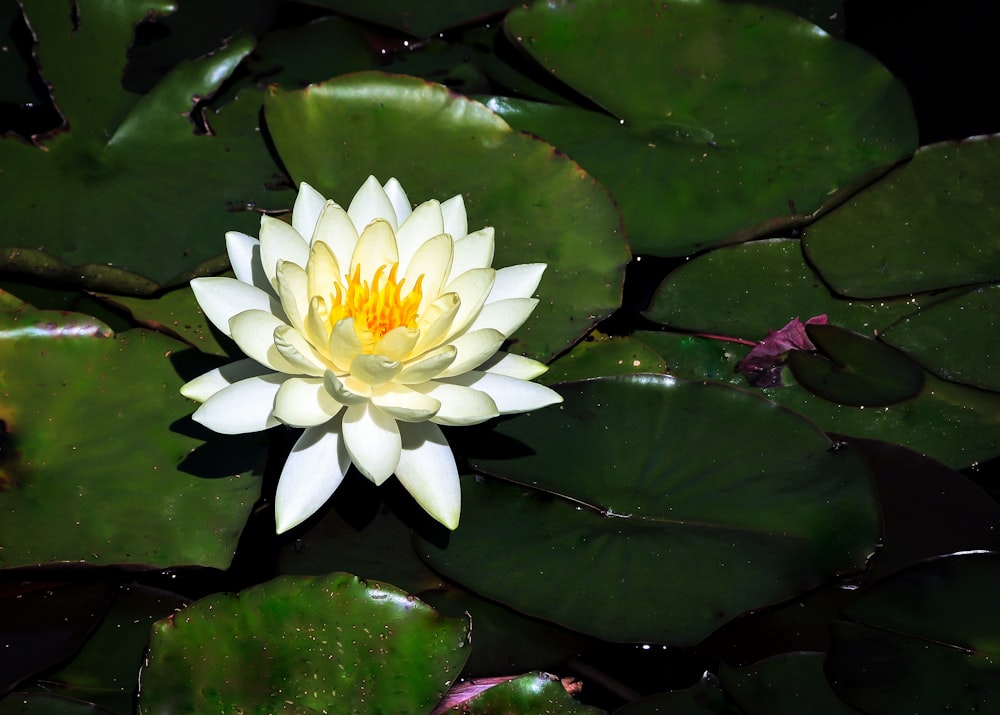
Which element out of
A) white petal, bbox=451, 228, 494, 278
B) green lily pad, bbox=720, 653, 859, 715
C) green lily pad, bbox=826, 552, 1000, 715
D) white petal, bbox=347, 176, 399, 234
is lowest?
green lily pad, bbox=720, 653, 859, 715

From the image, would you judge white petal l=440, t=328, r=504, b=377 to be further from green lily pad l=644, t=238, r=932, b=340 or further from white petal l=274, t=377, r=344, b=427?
green lily pad l=644, t=238, r=932, b=340

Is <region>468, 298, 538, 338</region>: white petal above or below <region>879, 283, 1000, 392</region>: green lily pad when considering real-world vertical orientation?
above

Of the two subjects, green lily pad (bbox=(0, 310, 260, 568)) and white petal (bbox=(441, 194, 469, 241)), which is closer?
green lily pad (bbox=(0, 310, 260, 568))

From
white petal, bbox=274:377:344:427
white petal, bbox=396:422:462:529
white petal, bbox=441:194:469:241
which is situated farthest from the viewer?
white petal, bbox=441:194:469:241

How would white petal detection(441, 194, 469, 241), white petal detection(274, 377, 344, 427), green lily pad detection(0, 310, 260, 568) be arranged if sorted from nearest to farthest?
white petal detection(274, 377, 344, 427) → green lily pad detection(0, 310, 260, 568) → white petal detection(441, 194, 469, 241)

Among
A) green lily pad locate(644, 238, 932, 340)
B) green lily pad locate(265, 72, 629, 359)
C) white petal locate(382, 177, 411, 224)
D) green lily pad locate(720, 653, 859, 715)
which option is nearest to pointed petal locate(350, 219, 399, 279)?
white petal locate(382, 177, 411, 224)

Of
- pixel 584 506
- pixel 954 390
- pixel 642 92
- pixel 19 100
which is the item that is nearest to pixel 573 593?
pixel 584 506
